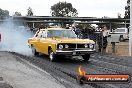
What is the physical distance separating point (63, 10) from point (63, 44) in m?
117

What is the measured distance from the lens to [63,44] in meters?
16.0

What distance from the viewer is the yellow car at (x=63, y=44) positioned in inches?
629

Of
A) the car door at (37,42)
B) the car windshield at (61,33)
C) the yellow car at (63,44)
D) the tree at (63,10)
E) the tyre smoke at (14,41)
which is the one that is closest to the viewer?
the yellow car at (63,44)

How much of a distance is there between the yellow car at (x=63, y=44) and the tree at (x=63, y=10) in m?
113

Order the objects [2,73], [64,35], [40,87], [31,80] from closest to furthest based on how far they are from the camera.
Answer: [40,87]
[31,80]
[2,73]
[64,35]

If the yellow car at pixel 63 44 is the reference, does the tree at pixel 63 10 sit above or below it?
above

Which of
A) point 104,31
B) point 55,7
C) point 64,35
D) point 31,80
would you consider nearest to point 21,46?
point 104,31

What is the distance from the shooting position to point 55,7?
13200cm

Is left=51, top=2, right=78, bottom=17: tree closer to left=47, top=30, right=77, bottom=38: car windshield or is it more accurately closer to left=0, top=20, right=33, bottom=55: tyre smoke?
left=0, top=20, right=33, bottom=55: tyre smoke

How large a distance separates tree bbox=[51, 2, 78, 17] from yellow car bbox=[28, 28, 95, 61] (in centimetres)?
11269

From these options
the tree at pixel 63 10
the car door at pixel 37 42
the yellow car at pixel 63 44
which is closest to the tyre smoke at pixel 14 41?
the car door at pixel 37 42

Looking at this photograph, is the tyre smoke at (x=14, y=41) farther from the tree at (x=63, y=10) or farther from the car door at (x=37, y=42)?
the tree at (x=63, y=10)

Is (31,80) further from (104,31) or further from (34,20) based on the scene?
(34,20)

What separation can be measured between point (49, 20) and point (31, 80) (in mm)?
70975
